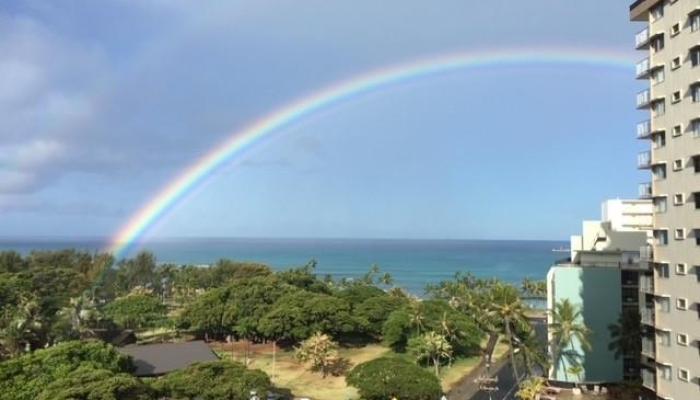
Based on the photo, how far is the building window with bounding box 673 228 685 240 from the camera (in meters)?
27.1

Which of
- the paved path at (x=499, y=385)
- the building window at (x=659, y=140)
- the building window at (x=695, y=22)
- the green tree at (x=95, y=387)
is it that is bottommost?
the paved path at (x=499, y=385)

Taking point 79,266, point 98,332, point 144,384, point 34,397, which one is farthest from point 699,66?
point 79,266

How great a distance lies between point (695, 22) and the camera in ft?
87.0

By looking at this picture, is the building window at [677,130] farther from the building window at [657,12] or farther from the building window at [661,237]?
the building window at [657,12]

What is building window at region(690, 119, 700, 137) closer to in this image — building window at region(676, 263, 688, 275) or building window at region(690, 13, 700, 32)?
building window at region(690, 13, 700, 32)

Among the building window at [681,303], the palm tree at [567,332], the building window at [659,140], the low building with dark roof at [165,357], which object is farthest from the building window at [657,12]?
the low building with dark roof at [165,357]

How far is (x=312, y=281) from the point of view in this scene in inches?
2923

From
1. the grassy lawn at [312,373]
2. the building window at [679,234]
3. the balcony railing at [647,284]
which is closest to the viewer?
the building window at [679,234]

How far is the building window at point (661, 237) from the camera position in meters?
28.7

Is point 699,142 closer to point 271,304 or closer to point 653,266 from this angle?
point 653,266

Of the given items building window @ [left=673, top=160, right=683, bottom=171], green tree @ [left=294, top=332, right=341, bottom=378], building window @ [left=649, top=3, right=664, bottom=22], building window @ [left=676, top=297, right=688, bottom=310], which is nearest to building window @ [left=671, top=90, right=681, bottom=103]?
building window @ [left=673, top=160, right=683, bottom=171]

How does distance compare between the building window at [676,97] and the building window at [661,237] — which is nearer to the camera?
the building window at [676,97]

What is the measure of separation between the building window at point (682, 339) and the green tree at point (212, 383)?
2166 centimetres

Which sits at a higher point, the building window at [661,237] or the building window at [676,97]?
the building window at [676,97]
